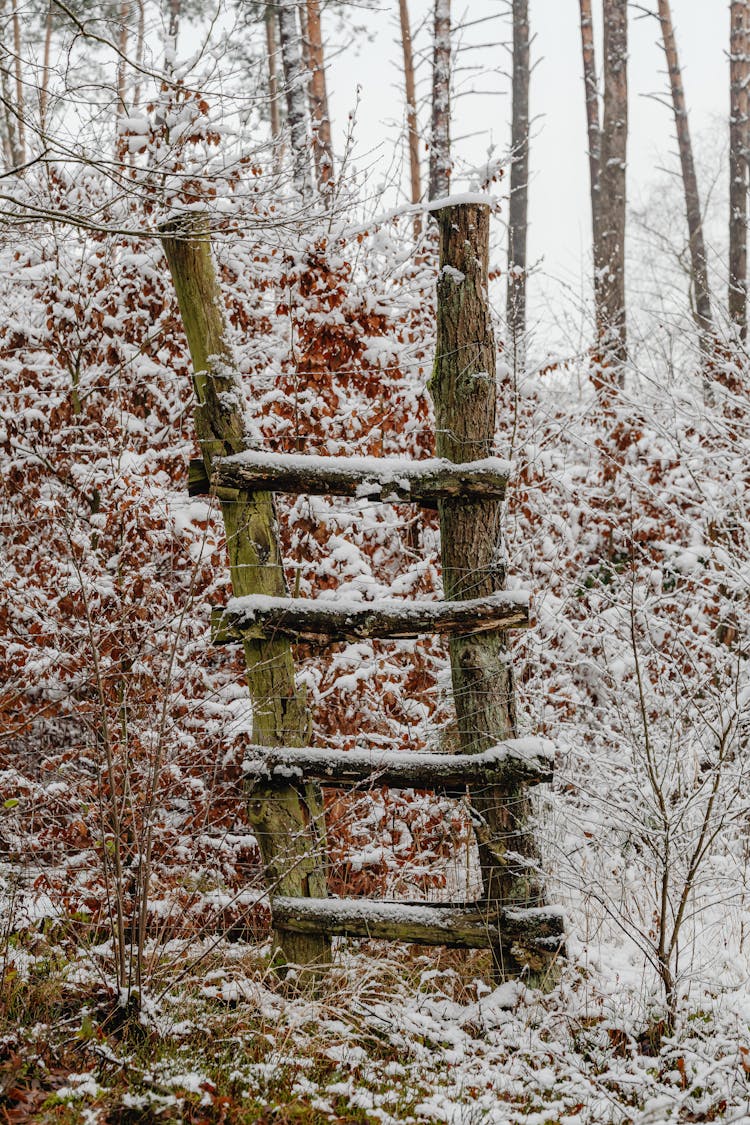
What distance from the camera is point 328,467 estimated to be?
166 inches

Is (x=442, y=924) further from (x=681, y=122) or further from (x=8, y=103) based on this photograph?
(x=681, y=122)

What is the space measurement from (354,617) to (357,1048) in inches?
66.8

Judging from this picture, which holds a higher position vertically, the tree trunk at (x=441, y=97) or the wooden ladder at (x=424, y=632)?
the tree trunk at (x=441, y=97)

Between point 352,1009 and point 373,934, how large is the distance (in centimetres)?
30

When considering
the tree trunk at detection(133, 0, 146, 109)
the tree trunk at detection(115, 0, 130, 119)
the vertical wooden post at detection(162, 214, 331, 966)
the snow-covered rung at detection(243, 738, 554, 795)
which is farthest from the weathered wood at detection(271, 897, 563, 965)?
the tree trunk at detection(133, 0, 146, 109)

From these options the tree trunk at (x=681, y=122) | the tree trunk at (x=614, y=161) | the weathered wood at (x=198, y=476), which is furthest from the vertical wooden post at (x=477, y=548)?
the tree trunk at (x=681, y=122)

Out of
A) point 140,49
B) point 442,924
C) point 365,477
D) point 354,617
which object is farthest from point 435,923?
point 140,49

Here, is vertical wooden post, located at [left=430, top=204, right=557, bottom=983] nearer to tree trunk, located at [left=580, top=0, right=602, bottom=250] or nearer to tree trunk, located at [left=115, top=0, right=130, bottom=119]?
tree trunk, located at [left=115, top=0, right=130, bottom=119]

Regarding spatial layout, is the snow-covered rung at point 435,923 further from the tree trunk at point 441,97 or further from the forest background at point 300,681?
the tree trunk at point 441,97

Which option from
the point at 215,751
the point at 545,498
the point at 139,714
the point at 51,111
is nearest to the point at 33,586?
the point at 139,714

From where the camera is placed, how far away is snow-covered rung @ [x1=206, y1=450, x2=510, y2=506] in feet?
13.7

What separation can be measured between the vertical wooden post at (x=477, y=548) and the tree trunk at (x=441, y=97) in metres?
6.64

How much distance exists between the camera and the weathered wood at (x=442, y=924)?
4.05 meters

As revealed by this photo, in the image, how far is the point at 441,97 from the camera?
11.1 m
